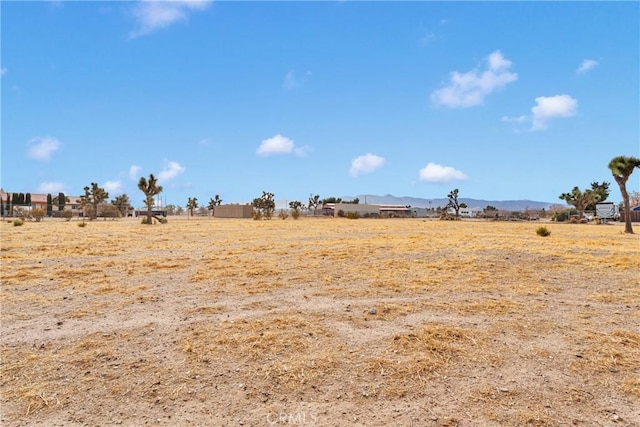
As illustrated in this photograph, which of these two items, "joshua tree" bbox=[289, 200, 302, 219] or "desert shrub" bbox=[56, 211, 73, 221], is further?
"joshua tree" bbox=[289, 200, 302, 219]

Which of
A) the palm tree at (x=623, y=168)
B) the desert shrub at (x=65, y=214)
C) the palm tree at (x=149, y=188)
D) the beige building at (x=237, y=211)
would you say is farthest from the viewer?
the beige building at (x=237, y=211)

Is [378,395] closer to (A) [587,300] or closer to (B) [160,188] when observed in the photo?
(A) [587,300]

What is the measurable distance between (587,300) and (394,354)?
4868 mm

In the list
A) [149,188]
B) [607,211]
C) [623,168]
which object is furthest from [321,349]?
[607,211]

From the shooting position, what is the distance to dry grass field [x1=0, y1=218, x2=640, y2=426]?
3.63 metres

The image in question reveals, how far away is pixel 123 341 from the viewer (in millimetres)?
5270

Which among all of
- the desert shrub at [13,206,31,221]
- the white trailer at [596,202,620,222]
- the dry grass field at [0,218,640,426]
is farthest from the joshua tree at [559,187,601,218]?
the desert shrub at [13,206,31,221]

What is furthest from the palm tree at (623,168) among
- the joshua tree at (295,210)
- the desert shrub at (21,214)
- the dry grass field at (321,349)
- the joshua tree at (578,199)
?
the desert shrub at (21,214)

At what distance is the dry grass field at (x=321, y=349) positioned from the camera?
3633mm

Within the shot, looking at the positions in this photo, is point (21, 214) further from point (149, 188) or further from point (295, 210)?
point (295, 210)

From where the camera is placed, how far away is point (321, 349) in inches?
195

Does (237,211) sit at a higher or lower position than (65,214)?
higher

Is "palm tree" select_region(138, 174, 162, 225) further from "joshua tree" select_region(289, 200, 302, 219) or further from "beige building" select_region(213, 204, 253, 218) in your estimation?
"beige building" select_region(213, 204, 253, 218)

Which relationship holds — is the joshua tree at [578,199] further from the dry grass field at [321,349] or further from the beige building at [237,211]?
the dry grass field at [321,349]
